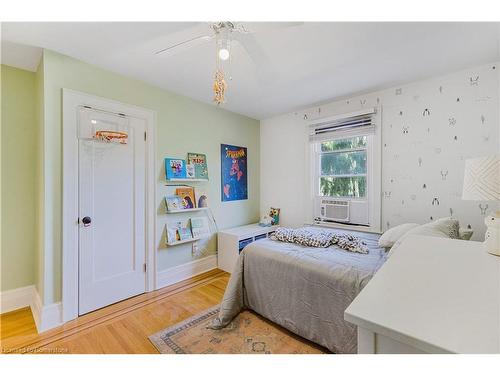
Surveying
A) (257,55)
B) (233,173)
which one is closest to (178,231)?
(233,173)

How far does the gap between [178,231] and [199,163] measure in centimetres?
93

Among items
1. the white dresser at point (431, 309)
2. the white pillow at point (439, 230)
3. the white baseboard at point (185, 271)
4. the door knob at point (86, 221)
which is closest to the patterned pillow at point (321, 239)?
the white pillow at point (439, 230)

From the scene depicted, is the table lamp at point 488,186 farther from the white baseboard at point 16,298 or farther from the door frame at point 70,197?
the white baseboard at point 16,298

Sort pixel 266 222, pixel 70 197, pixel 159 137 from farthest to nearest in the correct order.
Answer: pixel 266 222 → pixel 159 137 → pixel 70 197

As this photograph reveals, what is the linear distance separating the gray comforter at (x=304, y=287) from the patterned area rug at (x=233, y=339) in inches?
2.9

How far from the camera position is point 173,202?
2.82m

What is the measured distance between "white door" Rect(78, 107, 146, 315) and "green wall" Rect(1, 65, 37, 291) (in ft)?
2.23

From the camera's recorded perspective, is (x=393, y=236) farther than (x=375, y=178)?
No

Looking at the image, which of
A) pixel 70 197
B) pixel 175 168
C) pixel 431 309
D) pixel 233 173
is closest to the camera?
pixel 431 309

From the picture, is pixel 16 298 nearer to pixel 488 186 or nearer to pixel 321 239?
pixel 321 239

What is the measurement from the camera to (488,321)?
615mm

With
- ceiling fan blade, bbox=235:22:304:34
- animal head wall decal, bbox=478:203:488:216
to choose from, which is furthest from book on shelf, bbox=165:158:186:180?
animal head wall decal, bbox=478:203:488:216
